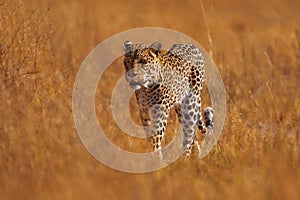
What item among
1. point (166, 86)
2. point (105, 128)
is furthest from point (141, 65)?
point (105, 128)

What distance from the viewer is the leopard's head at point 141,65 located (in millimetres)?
8508

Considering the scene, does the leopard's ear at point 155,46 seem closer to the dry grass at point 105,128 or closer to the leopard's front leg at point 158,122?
the leopard's front leg at point 158,122

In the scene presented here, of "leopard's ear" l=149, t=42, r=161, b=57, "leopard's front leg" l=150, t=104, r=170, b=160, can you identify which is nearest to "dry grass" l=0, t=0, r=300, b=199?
"leopard's front leg" l=150, t=104, r=170, b=160

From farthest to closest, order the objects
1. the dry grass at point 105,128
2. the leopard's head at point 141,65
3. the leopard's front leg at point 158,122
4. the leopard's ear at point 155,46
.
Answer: the leopard's ear at point 155,46, the leopard's front leg at point 158,122, the leopard's head at point 141,65, the dry grass at point 105,128

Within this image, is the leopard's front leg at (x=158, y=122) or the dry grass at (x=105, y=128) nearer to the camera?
the dry grass at (x=105, y=128)

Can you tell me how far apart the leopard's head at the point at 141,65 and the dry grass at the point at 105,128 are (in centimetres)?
44

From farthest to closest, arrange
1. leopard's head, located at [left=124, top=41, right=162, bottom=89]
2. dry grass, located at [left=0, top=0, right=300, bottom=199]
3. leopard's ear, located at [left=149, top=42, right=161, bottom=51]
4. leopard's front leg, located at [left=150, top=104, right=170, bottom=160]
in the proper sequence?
1. leopard's ear, located at [left=149, top=42, right=161, bottom=51]
2. leopard's front leg, located at [left=150, top=104, right=170, bottom=160]
3. leopard's head, located at [left=124, top=41, right=162, bottom=89]
4. dry grass, located at [left=0, top=0, right=300, bottom=199]

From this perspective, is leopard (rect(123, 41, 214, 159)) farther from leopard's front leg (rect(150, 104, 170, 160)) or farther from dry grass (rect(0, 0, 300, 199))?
dry grass (rect(0, 0, 300, 199))

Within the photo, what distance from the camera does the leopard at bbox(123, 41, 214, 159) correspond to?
860cm

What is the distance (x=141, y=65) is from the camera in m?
8.54

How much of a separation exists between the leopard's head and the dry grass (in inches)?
17.5

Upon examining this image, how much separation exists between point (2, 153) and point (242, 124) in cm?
265

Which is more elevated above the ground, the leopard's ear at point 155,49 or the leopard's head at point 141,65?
the leopard's ear at point 155,49

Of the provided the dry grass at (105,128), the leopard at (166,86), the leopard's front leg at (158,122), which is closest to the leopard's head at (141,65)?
the leopard at (166,86)
